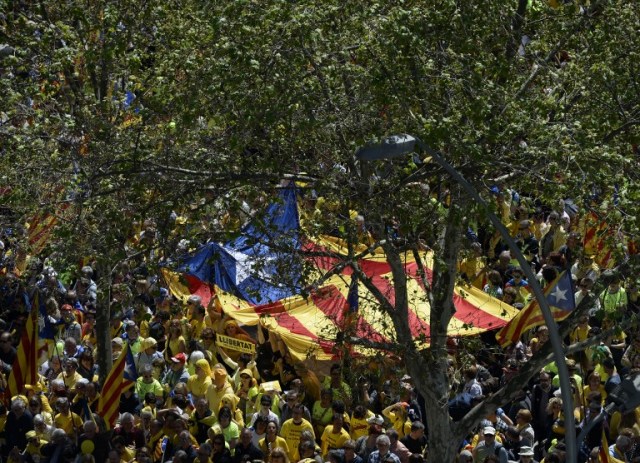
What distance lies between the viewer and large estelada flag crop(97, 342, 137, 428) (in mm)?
21859

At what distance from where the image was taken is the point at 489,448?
2019 centimetres

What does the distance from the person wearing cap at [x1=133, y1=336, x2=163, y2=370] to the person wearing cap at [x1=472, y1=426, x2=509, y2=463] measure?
215 inches

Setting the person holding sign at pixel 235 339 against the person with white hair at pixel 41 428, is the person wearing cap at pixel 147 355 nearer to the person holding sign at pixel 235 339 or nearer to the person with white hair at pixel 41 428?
the person holding sign at pixel 235 339

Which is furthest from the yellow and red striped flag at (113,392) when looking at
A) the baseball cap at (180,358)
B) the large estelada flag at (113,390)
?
the baseball cap at (180,358)

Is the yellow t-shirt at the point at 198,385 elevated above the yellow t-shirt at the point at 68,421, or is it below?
above

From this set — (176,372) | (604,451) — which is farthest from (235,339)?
(604,451)

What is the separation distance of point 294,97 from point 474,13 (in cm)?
245

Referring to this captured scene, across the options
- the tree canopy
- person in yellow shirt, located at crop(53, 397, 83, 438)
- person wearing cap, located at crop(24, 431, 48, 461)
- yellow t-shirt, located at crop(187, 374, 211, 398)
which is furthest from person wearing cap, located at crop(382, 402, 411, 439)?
person wearing cap, located at crop(24, 431, 48, 461)

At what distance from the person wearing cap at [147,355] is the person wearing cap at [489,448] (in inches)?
215

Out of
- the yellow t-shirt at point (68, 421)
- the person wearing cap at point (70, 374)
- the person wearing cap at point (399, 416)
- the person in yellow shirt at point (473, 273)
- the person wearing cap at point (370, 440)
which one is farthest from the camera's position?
the person in yellow shirt at point (473, 273)

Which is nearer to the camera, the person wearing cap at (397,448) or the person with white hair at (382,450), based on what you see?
the person with white hair at (382,450)

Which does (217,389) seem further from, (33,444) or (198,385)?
(33,444)

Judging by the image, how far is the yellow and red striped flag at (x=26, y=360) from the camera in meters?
22.5

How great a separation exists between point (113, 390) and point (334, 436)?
3195mm
